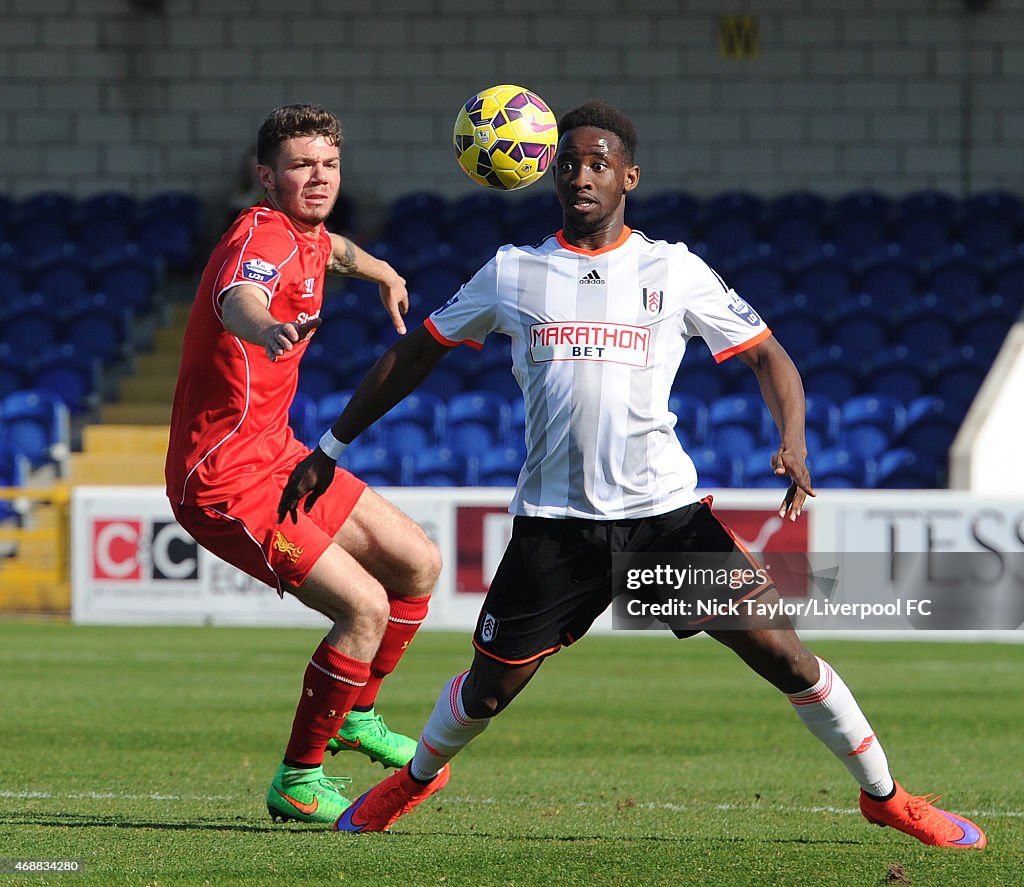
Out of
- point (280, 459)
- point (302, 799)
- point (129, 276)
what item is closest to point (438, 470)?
point (129, 276)

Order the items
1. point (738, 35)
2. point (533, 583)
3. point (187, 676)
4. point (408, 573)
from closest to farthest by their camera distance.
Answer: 1. point (533, 583)
2. point (408, 573)
3. point (187, 676)
4. point (738, 35)

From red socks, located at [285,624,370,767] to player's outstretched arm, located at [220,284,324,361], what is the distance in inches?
44.8

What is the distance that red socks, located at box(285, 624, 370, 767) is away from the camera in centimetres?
517

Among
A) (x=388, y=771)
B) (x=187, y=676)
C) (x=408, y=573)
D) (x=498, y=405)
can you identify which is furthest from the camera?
(x=498, y=405)

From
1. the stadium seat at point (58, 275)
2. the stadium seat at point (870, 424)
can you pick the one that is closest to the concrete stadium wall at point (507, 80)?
the stadium seat at point (58, 275)

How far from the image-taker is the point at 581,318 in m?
4.50

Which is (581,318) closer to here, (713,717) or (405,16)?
(713,717)

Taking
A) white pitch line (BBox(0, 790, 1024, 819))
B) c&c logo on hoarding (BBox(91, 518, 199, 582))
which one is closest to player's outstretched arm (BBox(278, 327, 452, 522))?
white pitch line (BBox(0, 790, 1024, 819))

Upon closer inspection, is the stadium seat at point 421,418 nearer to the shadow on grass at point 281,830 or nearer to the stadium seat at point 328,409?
the stadium seat at point 328,409

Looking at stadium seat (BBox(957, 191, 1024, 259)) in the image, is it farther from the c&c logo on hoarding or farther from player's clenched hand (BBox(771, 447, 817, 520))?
player's clenched hand (BBox(771, 447, 817, 520))

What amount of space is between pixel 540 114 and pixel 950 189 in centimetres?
1458

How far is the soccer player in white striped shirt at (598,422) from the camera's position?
4484 mm

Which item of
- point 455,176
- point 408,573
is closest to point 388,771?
point 408,573

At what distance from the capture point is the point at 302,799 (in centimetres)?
511
